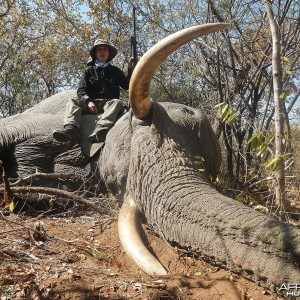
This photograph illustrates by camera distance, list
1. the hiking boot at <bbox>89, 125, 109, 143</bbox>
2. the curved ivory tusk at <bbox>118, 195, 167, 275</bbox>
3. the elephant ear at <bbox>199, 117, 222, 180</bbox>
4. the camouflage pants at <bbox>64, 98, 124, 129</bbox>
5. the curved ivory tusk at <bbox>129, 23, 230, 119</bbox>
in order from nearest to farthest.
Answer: the curved ivory tusk at <bbox>118, 195, 167, 275</bbox>, the curved ivory tusk at <bbox>129, 23, 230, 119</bbox>, the elephant ear at <bbox>199, 117, 222, 180</bbox>, the hiking boot at <bbox>89, 125, 109, 143</bbox>, the camouflage pants at <bbox>64, 98, 124, 129</bbox>

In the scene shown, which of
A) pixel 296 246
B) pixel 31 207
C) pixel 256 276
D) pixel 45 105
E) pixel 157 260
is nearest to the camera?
pixel 296 246

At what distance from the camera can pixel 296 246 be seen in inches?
104

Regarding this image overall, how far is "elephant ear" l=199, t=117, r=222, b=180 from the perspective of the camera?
477 cm

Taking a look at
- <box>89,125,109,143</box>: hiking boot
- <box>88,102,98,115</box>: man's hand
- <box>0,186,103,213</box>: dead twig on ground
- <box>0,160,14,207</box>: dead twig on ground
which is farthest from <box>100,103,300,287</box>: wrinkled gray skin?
<box>0,160,14,207</box>: dead twig on ground

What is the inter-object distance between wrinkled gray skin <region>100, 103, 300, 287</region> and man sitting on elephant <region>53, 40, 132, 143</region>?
1.24ft

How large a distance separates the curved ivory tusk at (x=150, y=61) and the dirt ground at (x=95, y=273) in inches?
46.6

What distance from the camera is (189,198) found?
11.6 ft

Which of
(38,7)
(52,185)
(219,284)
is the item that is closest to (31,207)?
(52,185)

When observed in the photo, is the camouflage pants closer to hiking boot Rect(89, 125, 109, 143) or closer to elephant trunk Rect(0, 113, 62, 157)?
hiking boot Rect(89, 125, 109, 143)

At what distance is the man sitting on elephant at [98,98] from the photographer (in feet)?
19.2

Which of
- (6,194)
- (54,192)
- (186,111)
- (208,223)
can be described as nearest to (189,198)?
(208,223)

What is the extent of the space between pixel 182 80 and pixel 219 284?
24.1ft

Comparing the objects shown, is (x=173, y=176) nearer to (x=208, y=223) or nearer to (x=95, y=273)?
(x=208, y=223)

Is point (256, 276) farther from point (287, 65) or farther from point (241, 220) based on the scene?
point (287, 65)
